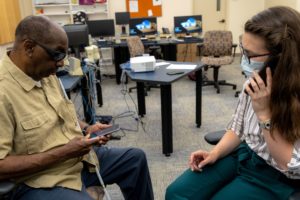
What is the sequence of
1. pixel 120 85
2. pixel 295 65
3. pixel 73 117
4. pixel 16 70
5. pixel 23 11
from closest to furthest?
pixel 295 65, pixel 16 70, pixel 73 117, pixel 120 85, pixel 23 11

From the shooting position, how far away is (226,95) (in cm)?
446

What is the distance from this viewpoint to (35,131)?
124cm

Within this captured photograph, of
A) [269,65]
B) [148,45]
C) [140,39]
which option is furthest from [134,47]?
[269,65]

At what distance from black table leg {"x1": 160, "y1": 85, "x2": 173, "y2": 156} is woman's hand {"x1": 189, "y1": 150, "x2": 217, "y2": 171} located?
1.16 meters

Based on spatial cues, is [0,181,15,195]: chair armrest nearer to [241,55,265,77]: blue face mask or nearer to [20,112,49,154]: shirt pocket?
[20,112,49,154]: shirt pocket

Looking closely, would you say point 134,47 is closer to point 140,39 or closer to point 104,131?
point 140,39

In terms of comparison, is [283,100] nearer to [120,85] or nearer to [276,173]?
[276,173]

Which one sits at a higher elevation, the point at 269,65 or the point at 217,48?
the point at 269,65

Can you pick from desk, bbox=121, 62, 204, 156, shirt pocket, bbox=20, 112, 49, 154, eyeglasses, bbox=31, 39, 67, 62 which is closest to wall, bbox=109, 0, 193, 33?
desk, bbox=121, 62, 204, 156

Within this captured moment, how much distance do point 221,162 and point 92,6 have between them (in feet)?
20.3

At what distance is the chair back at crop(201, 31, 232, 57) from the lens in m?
4.86

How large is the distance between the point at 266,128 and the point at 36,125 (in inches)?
35.9

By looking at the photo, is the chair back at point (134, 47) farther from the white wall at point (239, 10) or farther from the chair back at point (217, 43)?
the white wall at point (239, 10)

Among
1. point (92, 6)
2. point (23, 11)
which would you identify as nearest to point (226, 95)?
point (92, 6)
